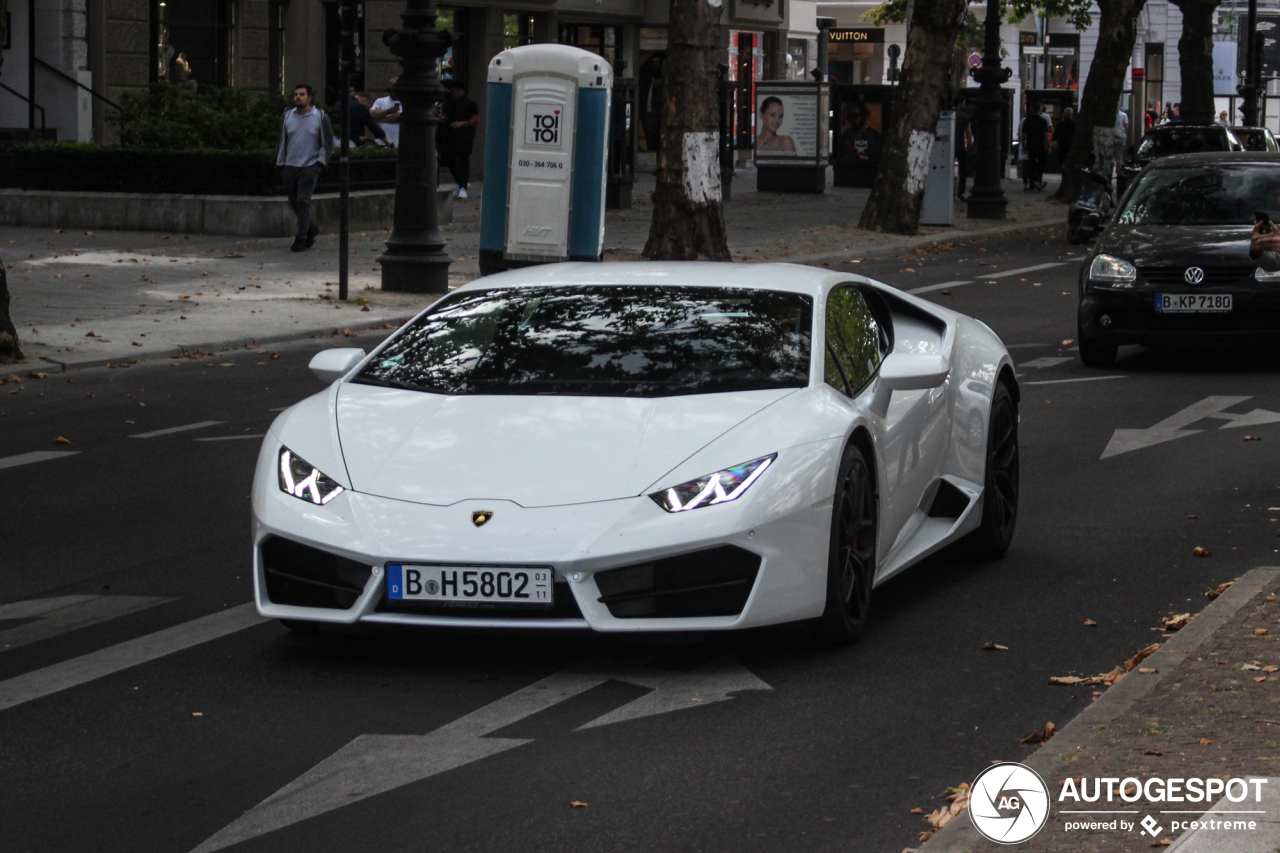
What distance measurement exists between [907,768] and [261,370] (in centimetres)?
1037

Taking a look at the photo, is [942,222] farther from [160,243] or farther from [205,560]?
[205,560]

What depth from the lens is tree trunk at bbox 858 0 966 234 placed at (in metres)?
29.8

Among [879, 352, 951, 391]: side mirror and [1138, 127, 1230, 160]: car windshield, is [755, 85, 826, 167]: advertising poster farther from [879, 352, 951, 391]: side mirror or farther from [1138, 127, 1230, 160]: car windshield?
[879, 352, 951, 391]: side mirror

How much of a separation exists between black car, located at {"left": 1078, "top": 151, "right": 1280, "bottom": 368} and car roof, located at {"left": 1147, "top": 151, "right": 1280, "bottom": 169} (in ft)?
1.54

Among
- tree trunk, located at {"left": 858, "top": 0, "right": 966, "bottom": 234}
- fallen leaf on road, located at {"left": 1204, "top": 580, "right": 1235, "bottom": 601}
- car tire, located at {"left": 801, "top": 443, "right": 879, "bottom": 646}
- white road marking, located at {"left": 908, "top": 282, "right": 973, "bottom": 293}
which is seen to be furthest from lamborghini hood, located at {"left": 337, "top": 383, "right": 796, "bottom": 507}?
tree trunk, located at {"left": 858, "top": 0, "right": 966, "bottom": 234}

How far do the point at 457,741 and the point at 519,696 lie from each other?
1.54ft

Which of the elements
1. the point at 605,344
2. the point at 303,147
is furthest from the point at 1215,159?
the point at 303,147

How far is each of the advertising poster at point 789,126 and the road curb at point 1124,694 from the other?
103 ft

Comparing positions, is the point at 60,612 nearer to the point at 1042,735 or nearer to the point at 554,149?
the point at 1042,735

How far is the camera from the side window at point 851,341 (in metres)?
6.82

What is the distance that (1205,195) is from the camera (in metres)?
15.5

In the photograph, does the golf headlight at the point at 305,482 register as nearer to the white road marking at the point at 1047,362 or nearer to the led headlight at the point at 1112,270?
the led headlight at the point at 1112,270

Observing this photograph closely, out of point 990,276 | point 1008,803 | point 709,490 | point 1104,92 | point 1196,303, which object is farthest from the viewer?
point 1104,92

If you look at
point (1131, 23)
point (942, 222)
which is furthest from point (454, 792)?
point (1131, 23)
